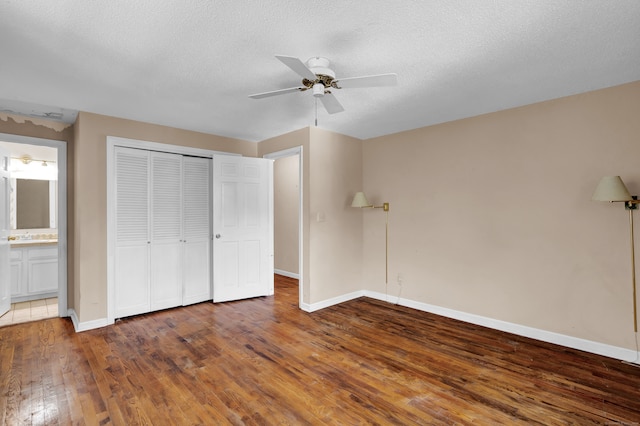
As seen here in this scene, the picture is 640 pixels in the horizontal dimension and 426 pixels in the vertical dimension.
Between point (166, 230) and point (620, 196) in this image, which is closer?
point (620, 196)

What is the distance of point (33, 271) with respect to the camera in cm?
473

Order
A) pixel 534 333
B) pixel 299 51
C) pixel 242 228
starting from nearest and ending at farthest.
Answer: pixel 299 51
pixel 534 333
pixel 242 228

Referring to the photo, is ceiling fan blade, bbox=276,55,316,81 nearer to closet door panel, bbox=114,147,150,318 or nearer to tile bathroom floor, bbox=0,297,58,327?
closet door panel, bbox=114,147,150,318

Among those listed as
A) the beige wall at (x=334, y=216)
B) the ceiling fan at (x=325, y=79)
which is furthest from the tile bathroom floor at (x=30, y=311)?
the ceiling fan at (x=325, y=79)

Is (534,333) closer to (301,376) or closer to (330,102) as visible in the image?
(301,376)

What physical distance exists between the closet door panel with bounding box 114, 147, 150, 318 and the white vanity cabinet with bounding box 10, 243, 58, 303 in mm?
1924

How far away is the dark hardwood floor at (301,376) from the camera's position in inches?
81.7

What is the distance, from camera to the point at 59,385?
7.95 ft

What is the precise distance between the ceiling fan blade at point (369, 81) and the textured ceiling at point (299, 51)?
195mm

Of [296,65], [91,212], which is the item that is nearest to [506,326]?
[296,65]

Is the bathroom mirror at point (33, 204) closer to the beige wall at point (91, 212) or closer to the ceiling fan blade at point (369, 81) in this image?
the beige wall at point (91, 212)

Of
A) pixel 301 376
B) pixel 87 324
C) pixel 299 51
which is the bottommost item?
pixel 301 376

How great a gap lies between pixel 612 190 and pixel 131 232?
489cm

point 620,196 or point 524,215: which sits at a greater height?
point 620,196
